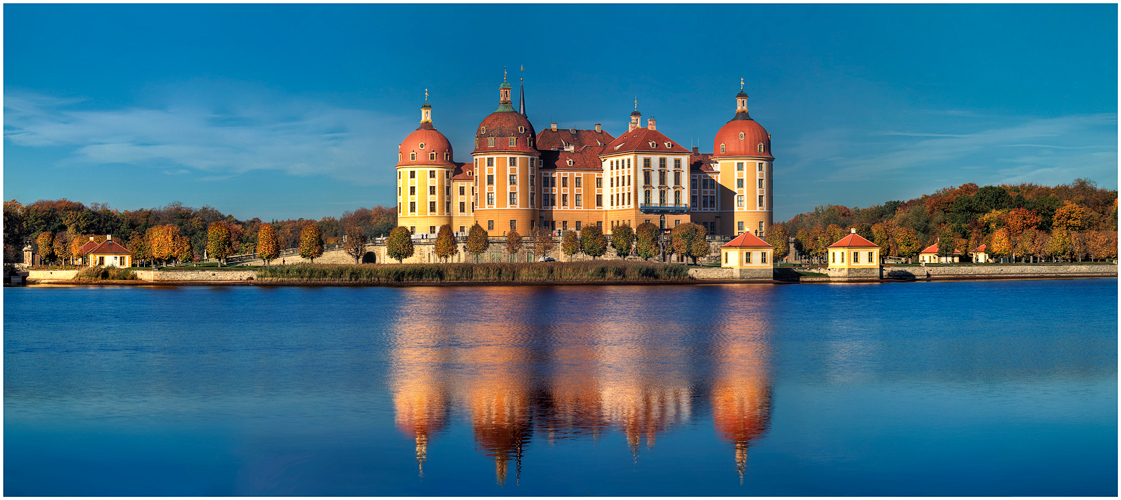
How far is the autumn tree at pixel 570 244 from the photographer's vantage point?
252 ft

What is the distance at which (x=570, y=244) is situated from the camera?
253 ft

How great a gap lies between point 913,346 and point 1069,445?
50.8ft

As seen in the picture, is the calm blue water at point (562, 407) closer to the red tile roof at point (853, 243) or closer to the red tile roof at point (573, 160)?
the red tile roof at point (853, 243)

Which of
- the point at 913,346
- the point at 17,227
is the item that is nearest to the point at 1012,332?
the point at 913,346

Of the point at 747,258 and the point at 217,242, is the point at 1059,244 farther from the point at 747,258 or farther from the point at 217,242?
the point at 217,242

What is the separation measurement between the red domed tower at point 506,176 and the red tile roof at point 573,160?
239 cm

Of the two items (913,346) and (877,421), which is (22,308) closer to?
(913,346)

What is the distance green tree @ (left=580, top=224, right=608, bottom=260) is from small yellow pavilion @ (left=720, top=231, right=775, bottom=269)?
1051cm

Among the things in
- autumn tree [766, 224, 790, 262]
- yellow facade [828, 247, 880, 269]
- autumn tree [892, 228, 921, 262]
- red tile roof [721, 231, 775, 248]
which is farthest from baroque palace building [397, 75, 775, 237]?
yellow facade [828, 247, 880, 269]

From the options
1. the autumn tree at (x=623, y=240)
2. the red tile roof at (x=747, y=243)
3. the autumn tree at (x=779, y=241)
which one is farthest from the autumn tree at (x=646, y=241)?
the autumn tree at (x=779, y=241)

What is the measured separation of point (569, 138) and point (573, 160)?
4.41 m

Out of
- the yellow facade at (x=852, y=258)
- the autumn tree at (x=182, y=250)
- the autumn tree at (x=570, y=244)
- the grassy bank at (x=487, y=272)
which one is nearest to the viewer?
the grassy bank at (x=487, y=272)

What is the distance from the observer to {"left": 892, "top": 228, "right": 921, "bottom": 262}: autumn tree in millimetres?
83062

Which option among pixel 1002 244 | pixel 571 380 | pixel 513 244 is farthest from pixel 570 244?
pixel 571 380
